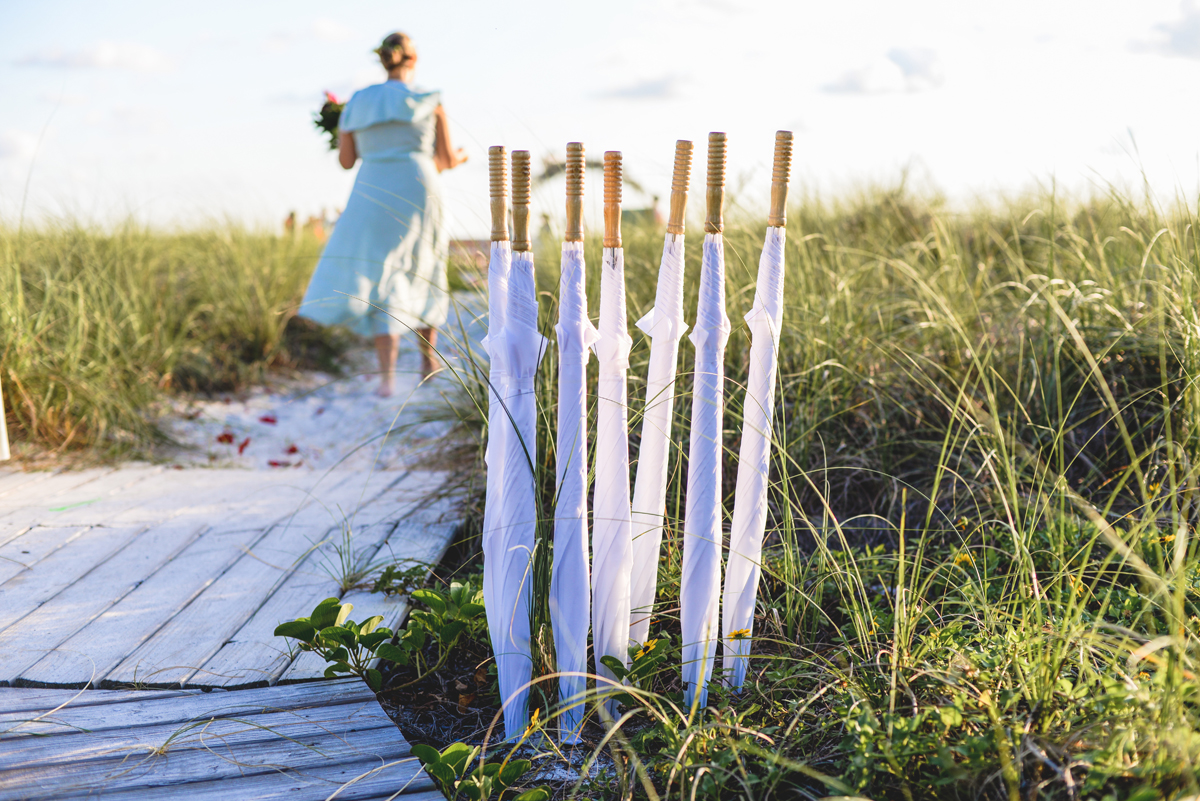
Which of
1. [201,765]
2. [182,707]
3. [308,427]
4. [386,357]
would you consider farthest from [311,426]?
[201,765]

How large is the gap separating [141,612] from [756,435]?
1.71 m

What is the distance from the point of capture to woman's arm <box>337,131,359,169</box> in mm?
4945

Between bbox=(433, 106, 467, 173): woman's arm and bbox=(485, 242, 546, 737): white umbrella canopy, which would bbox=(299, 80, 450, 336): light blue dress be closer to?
bbox=(433, 106, 467, 173): woman's arm

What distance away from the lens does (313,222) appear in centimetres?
848

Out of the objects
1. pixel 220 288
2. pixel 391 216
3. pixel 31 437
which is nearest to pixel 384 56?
pixel 391 216

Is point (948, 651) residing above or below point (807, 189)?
below

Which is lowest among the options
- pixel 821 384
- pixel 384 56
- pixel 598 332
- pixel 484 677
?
pixel 484 677

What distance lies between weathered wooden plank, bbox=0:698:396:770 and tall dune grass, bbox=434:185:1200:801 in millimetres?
436

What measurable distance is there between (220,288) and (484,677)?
4.34m

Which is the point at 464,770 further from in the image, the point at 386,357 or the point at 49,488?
the point at 386,357

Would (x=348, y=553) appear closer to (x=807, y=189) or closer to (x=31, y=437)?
(x=31, y=437)

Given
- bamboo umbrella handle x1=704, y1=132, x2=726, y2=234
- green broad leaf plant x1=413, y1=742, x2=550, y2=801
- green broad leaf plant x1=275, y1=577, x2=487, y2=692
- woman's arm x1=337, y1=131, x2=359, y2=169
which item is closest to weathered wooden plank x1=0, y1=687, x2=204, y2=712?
green broad leaf plant x1=275, y1=577, x2=487, y2=692

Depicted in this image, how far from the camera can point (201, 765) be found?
5.07 feet

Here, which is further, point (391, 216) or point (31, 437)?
point (391, 216)
